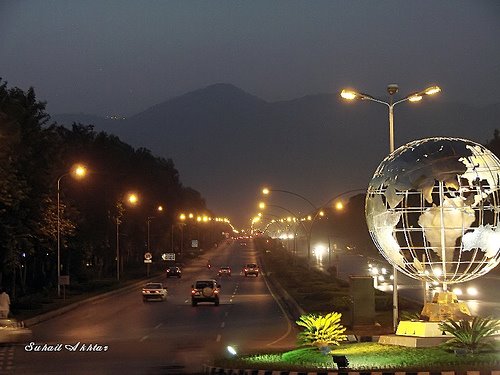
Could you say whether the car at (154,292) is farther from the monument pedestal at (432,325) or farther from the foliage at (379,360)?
the monument pedestal at (432,325)

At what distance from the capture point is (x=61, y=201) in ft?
226

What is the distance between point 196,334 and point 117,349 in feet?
19.5

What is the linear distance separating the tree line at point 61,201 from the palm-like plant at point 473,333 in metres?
28.1

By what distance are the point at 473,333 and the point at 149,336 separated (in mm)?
15202

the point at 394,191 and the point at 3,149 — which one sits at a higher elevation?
the point at 3,149

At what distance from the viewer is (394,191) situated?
941 inches

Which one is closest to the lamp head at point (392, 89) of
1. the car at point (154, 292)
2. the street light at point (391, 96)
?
the street light at point (391, 96)

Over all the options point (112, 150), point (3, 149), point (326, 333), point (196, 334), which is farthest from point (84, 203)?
point (326, 333)

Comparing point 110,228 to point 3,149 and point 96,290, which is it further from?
Result: point 3,149

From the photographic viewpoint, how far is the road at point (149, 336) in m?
25.4

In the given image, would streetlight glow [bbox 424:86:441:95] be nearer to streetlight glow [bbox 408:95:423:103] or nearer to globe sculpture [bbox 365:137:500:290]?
streetlight glow [bbox 408:95:423:103]

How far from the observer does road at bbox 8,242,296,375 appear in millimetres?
25359

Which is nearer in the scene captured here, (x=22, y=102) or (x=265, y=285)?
(x=22, y=102)

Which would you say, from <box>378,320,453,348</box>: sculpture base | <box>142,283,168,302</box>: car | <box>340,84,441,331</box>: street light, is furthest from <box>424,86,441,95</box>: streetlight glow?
<box>142,283,168,302</box>: car
